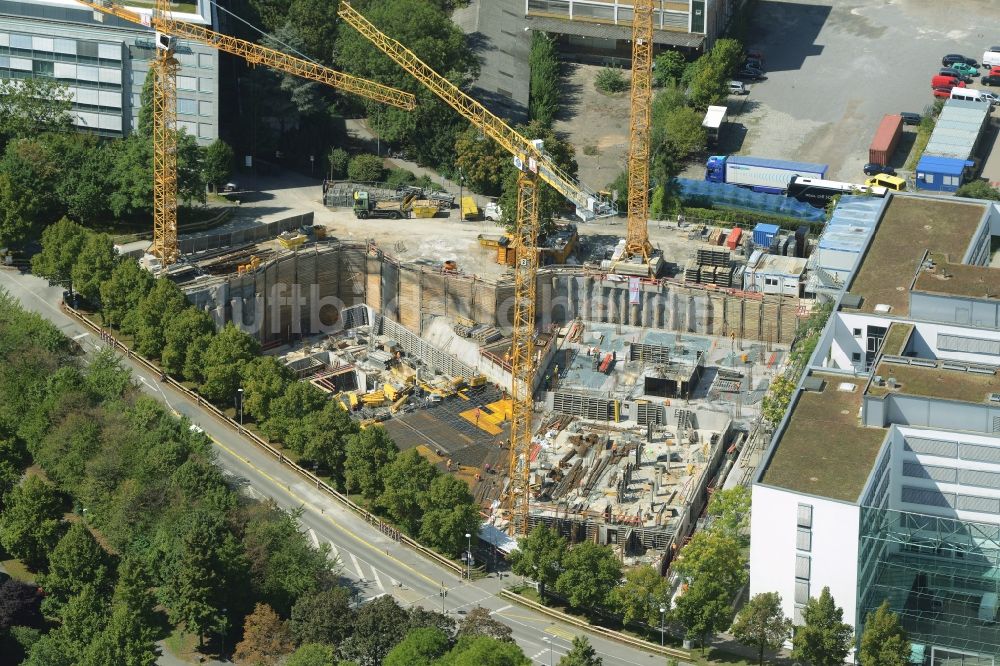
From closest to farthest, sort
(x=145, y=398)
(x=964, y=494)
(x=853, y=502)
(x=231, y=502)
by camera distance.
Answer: (x=853, y=502) < (x=964, y=494) < (x=231, y=502) < (x=145, y=398)

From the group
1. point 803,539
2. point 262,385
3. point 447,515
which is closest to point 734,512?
point 803,539

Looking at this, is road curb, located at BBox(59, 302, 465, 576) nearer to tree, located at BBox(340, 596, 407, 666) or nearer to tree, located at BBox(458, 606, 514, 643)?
tree, located at BBox(458, 606, 514, 643)

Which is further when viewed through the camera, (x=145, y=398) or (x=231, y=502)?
(x=145, y=398)

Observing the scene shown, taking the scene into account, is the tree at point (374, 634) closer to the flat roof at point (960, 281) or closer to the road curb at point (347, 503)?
the road curb at point (347, 503)

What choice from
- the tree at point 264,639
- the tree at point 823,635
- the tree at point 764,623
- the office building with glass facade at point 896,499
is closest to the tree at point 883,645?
the tree at point 823,635

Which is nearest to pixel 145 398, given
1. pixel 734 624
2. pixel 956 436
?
pixel 734 624

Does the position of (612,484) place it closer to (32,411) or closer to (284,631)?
(284,631)
